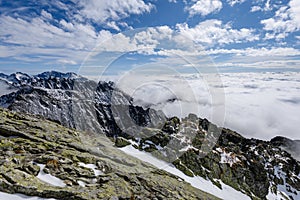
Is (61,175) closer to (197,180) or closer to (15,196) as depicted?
(15,196)

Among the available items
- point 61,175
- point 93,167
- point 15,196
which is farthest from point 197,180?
point 15,196

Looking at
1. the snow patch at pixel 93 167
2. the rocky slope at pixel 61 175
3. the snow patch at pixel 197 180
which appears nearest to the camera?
the rocky slope at pixel 61 175

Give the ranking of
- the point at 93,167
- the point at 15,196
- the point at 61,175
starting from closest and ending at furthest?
the point at 15,196, the point at 61,175, the point at 93,167

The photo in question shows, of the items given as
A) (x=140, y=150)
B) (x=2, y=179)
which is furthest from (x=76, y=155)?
(x=140, y=150)

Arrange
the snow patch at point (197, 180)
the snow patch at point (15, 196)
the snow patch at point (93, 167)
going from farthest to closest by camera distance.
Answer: the snow patch at point (197, 180)
the snow patch at point (93, 167)
the snow patch at point (15, 196)

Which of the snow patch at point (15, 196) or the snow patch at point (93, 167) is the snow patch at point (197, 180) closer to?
the snow patch at point (93, 167)

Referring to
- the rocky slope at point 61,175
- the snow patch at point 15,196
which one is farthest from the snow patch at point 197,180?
the snow patch at point 15,196

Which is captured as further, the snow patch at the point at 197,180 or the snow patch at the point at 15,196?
the snow patch at the point at 197,180

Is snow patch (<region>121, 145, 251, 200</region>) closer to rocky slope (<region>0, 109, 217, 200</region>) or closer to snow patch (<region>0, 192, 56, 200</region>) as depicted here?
rocky slope (<region>0, 109, 217, 200</region>)

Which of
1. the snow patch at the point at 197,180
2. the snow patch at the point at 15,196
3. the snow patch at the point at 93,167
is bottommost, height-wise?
the snow patch at the point at 197,180

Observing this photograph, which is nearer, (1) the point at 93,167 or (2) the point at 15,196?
(2) the point at 15,196

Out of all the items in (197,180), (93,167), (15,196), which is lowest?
(197,180)

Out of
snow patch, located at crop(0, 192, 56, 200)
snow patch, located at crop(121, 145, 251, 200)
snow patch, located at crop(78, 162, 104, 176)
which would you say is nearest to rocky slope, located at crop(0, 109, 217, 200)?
snow patch, located at crop(78, 162, 104, 176)

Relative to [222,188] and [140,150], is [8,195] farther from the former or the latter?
[222,188]
